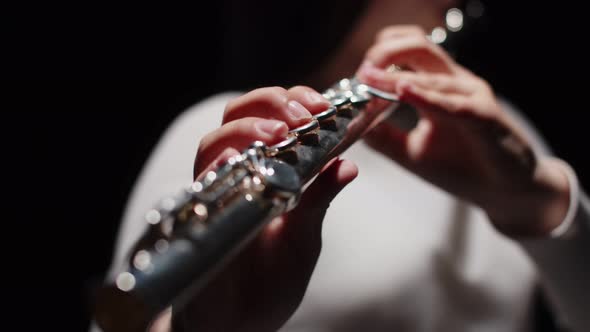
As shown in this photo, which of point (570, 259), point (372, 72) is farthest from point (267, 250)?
point (570, 259)

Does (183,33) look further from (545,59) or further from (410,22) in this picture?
(545,59)

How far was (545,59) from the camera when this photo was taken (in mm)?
1100

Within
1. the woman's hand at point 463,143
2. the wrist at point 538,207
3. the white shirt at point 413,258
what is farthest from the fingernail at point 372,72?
the wrist at point 538,207

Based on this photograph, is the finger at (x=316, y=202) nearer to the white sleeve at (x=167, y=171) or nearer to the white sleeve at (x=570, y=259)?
the white sleeve at (x=167, y=171)

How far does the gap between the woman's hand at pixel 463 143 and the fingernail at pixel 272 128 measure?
19 centimetres

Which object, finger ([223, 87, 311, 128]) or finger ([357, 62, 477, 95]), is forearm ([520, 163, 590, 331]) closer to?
finger ([357, 62, 477, 95])

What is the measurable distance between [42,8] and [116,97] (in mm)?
186

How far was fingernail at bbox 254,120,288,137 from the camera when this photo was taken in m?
0.29

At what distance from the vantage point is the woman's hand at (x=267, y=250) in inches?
12.2

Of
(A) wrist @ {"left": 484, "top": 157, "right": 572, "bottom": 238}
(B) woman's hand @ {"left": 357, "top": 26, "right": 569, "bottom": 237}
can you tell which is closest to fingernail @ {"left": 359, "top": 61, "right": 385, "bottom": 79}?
(B) woman's hand @ {"left": 357, "top": 26, "right": 569, "bottom": 237}

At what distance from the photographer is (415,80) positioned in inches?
18.9

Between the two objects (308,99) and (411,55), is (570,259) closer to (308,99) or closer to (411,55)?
(411,55)

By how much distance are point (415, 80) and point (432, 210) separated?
0.25m

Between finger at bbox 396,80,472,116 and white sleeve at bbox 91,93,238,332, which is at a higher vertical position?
finger at bbox 396,80,472,116
